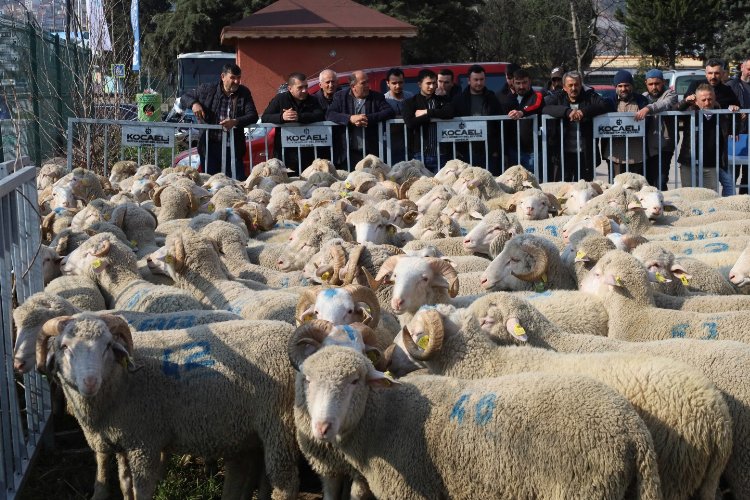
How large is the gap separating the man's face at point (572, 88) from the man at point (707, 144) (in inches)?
43.5

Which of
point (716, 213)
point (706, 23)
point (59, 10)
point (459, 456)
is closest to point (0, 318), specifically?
point (459, 456)

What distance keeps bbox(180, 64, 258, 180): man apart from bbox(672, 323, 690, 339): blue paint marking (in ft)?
21.1

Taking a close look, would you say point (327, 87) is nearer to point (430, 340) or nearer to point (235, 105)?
point (235, 105)

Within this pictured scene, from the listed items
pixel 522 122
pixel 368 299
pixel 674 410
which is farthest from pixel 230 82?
pixel 674 410

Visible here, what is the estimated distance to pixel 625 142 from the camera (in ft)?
35.1

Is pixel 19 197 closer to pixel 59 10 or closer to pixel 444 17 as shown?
pixel 59 10

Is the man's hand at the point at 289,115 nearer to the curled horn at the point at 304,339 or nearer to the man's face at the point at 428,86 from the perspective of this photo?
the man's face at the point at 428,86

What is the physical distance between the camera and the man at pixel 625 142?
10727 mm

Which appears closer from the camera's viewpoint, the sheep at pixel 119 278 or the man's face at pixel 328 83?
the sheep at pixel 119 278

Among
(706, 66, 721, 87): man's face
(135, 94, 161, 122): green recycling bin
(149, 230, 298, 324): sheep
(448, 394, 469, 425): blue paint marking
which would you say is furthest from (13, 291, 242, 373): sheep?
(135, 94, 161, 122): green recycling bin

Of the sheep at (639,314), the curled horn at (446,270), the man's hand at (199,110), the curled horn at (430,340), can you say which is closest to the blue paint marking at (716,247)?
the sheep at (639,314)

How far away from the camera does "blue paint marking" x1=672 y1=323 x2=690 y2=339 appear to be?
16.0 feet

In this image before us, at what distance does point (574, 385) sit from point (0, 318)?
2.54m

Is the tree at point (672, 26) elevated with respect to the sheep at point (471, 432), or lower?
elevated
